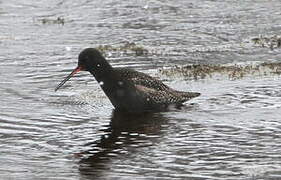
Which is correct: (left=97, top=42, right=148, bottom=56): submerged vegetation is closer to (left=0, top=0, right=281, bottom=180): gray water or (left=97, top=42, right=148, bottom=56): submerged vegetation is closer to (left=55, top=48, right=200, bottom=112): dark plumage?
(left=0, top=0, right=281, bottom=180): gray water

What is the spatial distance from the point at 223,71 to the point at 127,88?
424 centimetres

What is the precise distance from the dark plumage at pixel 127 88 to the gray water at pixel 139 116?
22cm

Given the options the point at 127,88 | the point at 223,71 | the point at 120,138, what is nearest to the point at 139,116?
the point at 127,88

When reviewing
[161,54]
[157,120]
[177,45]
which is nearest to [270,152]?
[157,120]

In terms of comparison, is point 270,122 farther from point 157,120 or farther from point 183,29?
point 183,29

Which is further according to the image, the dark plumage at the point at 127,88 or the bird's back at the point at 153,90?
the bird's back at the point at 153,90

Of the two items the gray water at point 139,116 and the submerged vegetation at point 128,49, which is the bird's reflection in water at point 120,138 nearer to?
the gray water at point 139,116

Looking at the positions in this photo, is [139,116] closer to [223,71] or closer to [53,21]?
[223,71]

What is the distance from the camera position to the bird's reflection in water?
11812 mm

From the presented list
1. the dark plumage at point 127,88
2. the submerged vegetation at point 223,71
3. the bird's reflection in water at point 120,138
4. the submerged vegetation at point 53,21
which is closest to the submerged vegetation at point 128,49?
the submerged vegetation at point 223,71

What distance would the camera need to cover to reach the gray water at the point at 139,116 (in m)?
11.7

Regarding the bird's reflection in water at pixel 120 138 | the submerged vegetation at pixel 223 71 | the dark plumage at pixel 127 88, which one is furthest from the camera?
the submerged vegetation at pixel 223 71

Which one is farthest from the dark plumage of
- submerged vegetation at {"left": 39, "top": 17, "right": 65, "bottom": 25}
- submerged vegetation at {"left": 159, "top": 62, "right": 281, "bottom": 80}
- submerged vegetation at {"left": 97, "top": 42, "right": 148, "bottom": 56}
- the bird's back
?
submerged vegetation at {"left": 39, "top": 17, "right": 65, "bottom": 25}

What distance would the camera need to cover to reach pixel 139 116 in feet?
49.4
